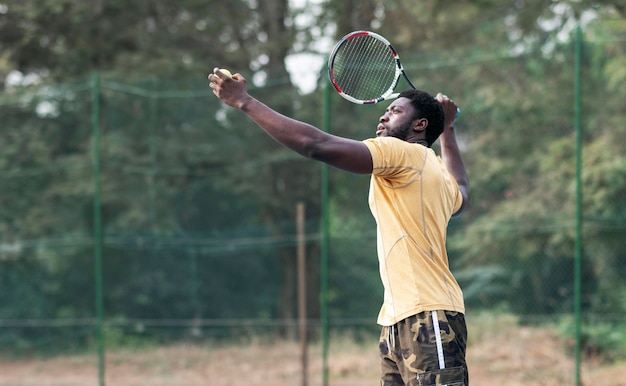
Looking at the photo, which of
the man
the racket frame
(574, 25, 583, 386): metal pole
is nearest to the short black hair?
the man

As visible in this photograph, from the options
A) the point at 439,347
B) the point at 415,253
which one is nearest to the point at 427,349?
the point at 439,347

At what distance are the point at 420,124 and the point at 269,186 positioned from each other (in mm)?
7324

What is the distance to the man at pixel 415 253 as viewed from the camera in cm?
351

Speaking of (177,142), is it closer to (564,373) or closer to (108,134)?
(108,134)

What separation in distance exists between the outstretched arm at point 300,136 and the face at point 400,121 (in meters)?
0.39

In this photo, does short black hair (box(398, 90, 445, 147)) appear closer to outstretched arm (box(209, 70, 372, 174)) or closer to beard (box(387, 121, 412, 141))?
beard (box(387, 121, 412, 141))

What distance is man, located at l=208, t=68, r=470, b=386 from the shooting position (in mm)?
3514

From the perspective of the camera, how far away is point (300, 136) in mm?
3225

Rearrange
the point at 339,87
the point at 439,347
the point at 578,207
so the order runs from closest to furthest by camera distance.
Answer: the point at 439,347 < the point at 339,87 < the point at 578,207

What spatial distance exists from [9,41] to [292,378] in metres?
6.63

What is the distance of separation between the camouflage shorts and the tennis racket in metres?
1.24

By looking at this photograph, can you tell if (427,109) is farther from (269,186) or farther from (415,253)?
(269,186)

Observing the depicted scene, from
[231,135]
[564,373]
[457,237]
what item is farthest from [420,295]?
[231,135]

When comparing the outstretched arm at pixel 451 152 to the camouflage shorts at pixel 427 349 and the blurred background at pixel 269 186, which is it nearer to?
the camouflage shorts at pixel 427 349
